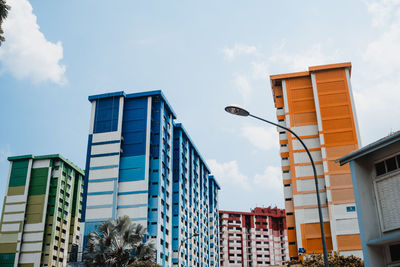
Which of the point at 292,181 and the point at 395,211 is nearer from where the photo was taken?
the point at 395,211

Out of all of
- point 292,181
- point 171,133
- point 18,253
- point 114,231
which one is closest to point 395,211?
point 114,231

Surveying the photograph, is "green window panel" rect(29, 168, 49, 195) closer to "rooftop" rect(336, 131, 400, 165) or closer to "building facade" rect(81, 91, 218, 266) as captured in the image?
"building facade" rect(81, 91, 218, 266)

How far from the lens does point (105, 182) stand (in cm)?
6912

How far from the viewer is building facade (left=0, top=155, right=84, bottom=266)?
90250 millimetres

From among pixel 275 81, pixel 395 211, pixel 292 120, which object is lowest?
pixel 395 211

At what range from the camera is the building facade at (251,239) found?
131m

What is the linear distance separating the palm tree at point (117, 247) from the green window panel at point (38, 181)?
5964 centimetres

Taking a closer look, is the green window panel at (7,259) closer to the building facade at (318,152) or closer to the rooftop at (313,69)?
the building facade at (318,152)

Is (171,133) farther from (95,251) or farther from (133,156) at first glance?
(95,251)

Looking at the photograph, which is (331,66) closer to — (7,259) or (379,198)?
(379,198)

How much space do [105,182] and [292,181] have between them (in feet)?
98.5

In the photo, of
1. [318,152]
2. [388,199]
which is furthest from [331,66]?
[388,199]

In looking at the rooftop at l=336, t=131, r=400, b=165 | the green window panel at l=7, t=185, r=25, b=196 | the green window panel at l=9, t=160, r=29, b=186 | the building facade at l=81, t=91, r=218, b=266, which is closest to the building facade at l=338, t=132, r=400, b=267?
the rooftop at l=336, t=131, r=400, b=165

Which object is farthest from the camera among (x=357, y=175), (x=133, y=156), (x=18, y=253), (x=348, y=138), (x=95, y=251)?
(x=18, y=253)
